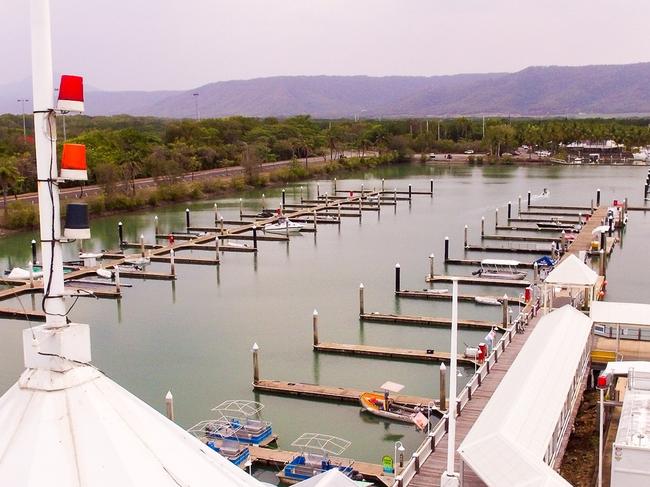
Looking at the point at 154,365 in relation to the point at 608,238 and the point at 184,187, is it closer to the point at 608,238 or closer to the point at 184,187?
the point at 608,238

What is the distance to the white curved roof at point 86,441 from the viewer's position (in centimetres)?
528

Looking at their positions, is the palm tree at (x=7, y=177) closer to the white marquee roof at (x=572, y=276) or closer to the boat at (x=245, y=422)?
the boat at (x=245, y=422)

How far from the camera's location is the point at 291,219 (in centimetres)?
5947

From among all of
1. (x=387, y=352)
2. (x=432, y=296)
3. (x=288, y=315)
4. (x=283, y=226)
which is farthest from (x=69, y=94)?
(x=283, y=226)

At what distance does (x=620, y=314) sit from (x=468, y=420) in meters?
6.89

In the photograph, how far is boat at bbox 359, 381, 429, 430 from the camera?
70.4 ft

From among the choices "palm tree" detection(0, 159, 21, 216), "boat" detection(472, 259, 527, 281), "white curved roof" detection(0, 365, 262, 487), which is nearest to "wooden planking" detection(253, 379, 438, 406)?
"white curved roof" detection(0, 365, 262, 487)

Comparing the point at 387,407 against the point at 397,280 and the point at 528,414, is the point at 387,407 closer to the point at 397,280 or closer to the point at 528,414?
the point at 528,414

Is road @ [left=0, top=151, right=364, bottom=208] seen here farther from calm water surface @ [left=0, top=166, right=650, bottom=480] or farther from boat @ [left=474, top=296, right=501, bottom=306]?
boat @ [left=474, top=296, right=501, bottom=306]

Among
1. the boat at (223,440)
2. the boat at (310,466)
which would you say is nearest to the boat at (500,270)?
the boat at (223,440)

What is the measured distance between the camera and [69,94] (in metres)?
5.58

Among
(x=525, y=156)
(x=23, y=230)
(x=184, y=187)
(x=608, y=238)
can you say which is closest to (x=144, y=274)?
(x=23, y=230)

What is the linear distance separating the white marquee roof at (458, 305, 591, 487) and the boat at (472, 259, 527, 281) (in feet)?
62.1

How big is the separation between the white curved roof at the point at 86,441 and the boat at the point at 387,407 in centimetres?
1566
